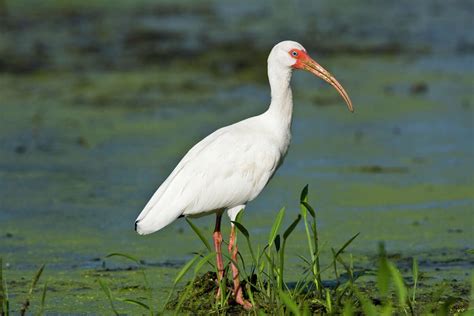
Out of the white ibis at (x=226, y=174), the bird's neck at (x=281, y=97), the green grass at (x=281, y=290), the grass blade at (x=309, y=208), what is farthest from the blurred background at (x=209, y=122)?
the grass blade at (x=309, y=208)

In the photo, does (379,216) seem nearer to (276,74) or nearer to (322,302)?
(276,74)

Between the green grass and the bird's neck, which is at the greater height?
the bird's neck

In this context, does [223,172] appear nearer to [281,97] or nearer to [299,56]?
[281,97]

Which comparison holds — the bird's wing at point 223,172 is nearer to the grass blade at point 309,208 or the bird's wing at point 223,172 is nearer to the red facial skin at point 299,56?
the red facial skin at point 299,56

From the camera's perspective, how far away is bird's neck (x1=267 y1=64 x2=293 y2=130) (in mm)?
6340

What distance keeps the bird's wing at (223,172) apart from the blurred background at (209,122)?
28.4 inches

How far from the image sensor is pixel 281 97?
639 centimetres

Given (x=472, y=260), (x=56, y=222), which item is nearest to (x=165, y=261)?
(x=56, y=222)

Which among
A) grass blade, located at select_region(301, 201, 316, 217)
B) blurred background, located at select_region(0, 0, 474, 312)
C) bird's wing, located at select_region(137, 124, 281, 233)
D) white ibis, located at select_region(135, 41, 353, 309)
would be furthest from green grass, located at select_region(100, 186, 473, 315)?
blurred background, located at select_region(0, 0, 474, 312)

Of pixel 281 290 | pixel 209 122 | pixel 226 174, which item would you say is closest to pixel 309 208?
pixel 281 290

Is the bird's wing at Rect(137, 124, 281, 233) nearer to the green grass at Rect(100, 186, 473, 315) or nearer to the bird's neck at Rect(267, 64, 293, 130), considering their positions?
the bird's neck at Rect(267, 64, 293, 130)

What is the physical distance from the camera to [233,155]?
6.10 metres

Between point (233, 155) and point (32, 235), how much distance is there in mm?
2395

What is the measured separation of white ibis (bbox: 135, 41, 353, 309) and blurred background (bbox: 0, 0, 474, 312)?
67 centimetres
